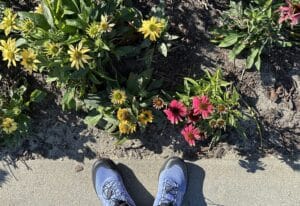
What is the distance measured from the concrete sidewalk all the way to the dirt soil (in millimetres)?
66

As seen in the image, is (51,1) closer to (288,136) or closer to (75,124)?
(75,124)

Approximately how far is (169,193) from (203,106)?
2.40 ft

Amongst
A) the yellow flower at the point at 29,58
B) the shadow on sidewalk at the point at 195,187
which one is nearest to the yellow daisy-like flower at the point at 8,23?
the yellow flower at the point at 29,58

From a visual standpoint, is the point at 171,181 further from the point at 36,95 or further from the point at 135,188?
the point at 36,95

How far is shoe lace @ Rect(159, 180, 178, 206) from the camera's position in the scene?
2994 millimetres

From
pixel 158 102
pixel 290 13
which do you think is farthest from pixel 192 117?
pixel 290 13

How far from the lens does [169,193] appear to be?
301 cm

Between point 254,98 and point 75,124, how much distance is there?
1.13 meters

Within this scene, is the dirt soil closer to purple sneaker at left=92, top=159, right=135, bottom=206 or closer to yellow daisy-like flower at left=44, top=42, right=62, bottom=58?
purple sneaker at left=92, top=159, right=135, bottom=206

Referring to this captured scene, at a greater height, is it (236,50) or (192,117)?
(236,50)

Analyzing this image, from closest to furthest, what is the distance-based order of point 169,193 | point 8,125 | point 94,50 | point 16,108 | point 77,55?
point 77,55 < point 94,50 < point 8,125 < point 16,108 < point 169,193

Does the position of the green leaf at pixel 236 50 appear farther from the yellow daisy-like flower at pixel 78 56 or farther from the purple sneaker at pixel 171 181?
the yellow daisy-like flower at pixel 78 56

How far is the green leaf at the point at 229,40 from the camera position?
2.81 metres

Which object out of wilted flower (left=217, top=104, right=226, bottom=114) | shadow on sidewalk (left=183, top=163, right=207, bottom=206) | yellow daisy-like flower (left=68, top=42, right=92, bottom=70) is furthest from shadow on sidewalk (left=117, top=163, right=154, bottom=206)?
yellow daisy-like flower (left=68, top=42, right=92, bottom=70)
